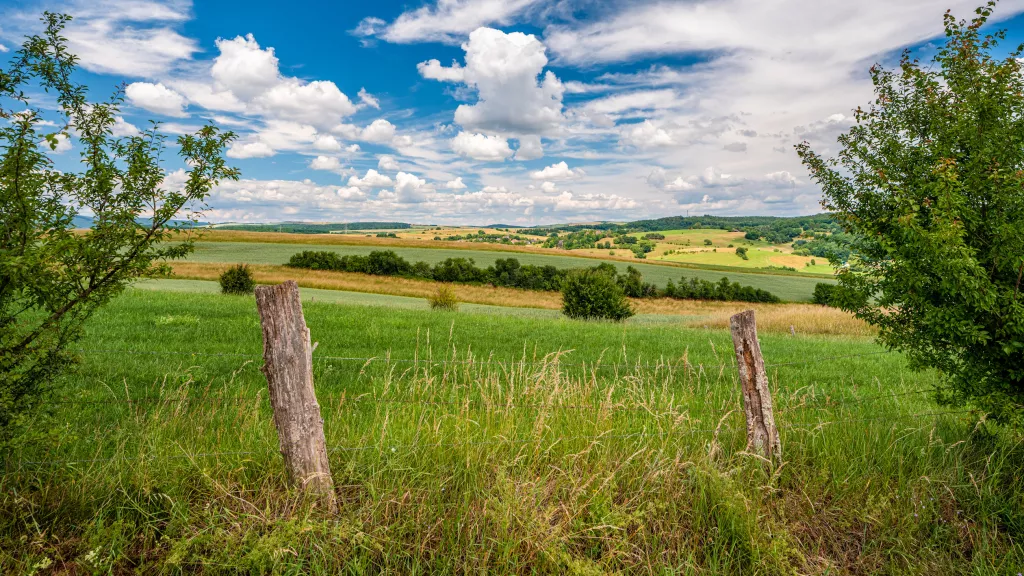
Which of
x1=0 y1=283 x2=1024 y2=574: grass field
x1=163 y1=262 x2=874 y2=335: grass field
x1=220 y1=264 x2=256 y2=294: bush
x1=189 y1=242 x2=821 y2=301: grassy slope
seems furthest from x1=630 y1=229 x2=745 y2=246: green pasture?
x1=0 y1=283 x2=1024 y2=574: grass field

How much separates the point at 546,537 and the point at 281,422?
6.62 ft

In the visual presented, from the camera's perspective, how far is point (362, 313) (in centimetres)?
1838

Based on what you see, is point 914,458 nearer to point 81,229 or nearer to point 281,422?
point 281,422

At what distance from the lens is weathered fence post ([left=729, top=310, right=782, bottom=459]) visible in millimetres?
4594

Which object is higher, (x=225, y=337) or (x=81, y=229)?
(x=81, y=229)

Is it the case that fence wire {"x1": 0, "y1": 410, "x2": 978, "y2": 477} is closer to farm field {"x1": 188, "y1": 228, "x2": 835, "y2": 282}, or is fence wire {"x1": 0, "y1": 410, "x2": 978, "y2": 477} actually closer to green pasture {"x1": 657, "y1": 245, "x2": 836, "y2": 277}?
farm field {"x1": 188, "y1": 228, "x2": 835, "y2": 282}

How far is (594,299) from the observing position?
26.0 m

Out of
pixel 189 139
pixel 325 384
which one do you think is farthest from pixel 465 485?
pixel 325 384

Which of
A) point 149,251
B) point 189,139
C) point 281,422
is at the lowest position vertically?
point 281,422

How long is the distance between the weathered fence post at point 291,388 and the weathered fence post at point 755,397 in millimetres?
3582

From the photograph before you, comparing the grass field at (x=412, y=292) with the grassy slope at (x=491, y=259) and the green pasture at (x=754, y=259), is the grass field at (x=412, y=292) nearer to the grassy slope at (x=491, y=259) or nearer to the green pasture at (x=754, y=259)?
the grassy slope at (x=491, y=259)

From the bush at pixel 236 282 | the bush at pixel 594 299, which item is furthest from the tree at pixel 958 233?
the bush at pixel 236 282

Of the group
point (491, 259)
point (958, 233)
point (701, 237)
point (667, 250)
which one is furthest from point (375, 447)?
point (701, 237)

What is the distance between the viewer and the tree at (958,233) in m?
4.28
